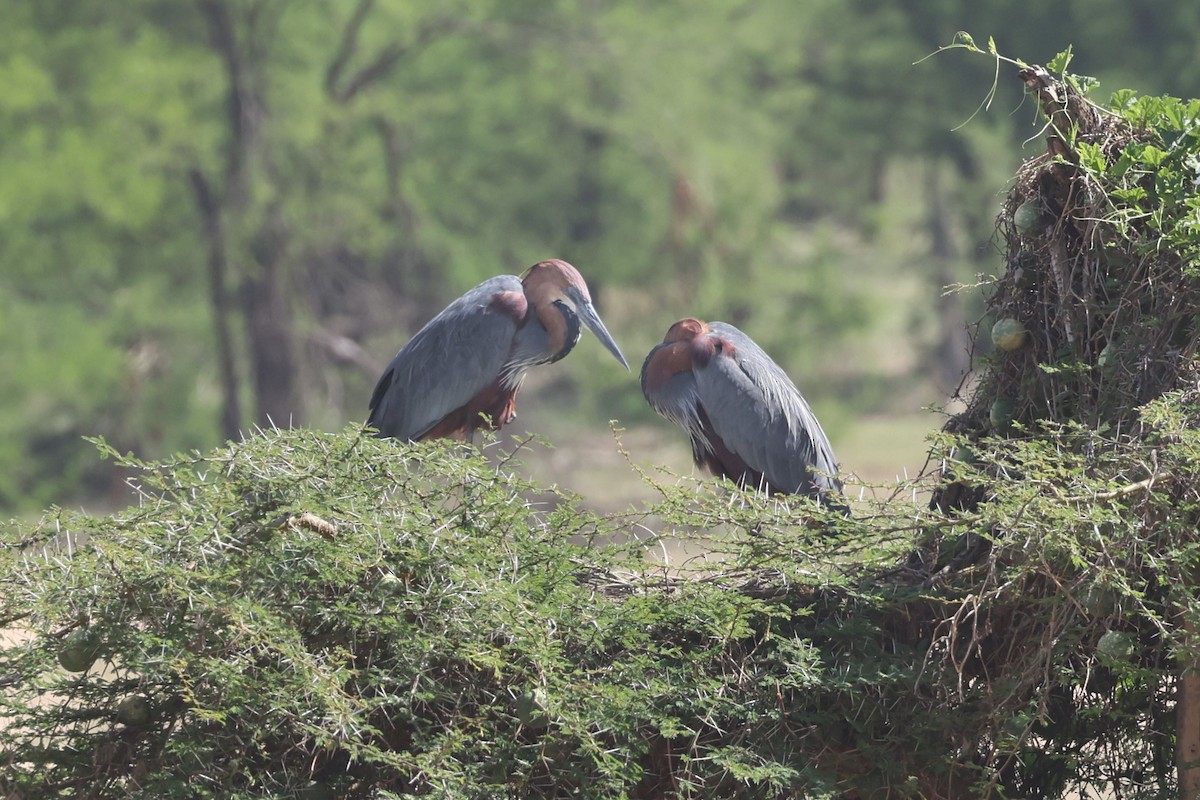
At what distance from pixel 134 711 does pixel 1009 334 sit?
254cm

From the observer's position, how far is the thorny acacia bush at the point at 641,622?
349 centimetres

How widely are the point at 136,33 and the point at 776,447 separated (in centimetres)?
1668

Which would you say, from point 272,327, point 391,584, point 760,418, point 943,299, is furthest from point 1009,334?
point 943,299

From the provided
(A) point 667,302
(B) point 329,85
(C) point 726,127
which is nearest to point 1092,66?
(C) point 726,127

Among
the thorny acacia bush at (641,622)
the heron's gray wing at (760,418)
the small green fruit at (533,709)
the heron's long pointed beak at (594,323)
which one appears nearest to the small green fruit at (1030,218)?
the thorny acacia bush at (641,622)

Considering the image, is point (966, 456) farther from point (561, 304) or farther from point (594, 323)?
point (561, 304)

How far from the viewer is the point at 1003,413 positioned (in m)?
4.39

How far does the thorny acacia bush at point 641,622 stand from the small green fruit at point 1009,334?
7.8 inches

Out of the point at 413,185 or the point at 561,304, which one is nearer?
the point at 561,304

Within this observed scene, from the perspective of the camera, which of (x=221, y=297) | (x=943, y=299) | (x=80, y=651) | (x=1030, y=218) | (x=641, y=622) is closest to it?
(x=80, y=651)

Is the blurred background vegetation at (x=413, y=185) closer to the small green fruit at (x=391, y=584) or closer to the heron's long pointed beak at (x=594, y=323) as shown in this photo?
the heron's long pointed beak at (x=594, y=323)

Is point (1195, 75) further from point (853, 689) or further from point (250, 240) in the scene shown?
point (853, 689)

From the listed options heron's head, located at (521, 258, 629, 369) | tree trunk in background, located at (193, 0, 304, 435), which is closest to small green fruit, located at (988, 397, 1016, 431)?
heron's head, located at (521, 258, 629, 369)

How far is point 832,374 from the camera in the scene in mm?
26031
